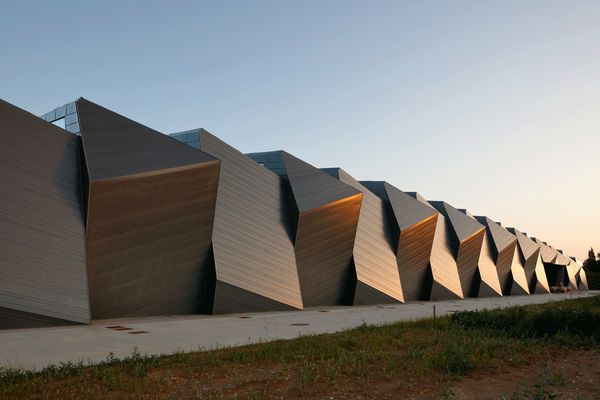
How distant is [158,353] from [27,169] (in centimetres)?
853

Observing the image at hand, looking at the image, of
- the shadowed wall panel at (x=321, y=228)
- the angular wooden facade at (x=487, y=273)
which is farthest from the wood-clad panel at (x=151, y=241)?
the angular wooden facade at (x=487, y=273)

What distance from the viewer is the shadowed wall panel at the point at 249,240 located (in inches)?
775

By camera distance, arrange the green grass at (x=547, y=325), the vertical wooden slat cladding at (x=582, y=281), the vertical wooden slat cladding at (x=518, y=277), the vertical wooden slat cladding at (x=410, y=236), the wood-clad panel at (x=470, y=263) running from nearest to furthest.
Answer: the green grass at (x=547, y=325)
the vertical wooden slat cladding at (x=410, y=236)
the wood-clad panel at (x=470, y=263)
the vertical wooden slat cladding at (x=518, y=277)
the vertical wooden slat cladding at (x=582, y=281)

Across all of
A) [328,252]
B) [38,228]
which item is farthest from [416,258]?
[38,228]

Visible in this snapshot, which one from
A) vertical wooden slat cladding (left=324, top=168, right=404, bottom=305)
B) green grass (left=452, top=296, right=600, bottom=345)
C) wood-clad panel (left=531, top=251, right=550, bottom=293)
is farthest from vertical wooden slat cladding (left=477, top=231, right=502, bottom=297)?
green grass (left=452, top=296, right=600, bottom=345)

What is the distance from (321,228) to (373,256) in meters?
5.95

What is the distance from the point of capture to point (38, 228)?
45.1 feet

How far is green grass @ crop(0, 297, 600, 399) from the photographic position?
6508 millimetres

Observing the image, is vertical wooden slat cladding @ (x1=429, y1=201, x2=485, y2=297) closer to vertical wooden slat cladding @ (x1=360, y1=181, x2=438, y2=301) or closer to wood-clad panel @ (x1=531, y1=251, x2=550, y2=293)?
vertical wooden slat cladding @ (x1=360, y1=181, x2=438, y2=301)

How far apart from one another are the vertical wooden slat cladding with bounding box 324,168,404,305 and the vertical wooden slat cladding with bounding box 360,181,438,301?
733 mm

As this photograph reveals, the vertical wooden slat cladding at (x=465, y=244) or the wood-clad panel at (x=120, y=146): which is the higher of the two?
the wood-clad panel at (x=120, y=146)

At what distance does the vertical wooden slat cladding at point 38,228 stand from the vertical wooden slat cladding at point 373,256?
17.2 metres

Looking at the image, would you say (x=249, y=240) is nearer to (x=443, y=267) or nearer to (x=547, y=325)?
(x=547, y=325)

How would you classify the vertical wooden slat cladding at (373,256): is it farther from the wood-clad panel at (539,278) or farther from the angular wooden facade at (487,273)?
the wood-clad panel at (539,278)
